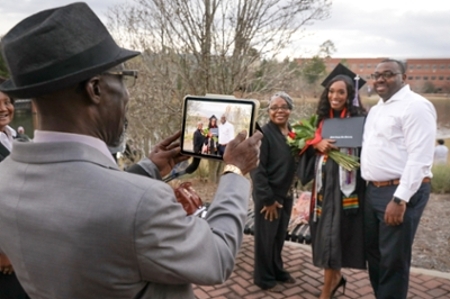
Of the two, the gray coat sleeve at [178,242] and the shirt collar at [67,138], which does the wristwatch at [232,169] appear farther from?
the shirt collar at [67,138]

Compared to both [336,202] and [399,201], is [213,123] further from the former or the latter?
[336,202]

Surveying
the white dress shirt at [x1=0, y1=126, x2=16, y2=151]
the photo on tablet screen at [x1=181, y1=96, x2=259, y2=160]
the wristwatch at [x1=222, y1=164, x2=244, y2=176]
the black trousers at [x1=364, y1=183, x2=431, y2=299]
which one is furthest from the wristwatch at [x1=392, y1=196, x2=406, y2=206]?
the white dress shirt at [x1=0, y1=126, x2=16, y2=151]

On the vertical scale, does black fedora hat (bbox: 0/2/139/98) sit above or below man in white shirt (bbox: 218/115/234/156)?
above

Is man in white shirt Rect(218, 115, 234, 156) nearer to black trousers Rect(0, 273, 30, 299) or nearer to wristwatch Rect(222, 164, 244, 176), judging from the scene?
wristwatch Rect(222, 164, 244, 176)

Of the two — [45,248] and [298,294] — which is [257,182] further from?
[45,248]

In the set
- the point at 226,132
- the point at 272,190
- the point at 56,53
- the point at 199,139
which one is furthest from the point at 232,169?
the point at 272,190

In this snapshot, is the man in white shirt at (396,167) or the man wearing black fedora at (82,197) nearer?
the man wearing black fedora at (82,197)

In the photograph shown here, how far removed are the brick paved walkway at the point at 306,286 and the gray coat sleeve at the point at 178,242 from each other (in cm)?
278

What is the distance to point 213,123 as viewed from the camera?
1.85 metres

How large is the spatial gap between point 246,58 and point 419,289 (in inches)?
242

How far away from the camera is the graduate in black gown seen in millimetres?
3527

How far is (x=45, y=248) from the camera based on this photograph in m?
1.14

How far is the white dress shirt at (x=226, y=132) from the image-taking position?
69.5 inches

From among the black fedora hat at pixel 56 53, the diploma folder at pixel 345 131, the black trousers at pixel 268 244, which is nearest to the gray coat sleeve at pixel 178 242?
the black fedora hat at pixel 56 53
